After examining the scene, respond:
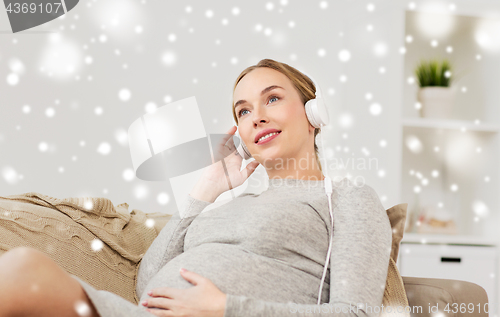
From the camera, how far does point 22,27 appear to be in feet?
5.49

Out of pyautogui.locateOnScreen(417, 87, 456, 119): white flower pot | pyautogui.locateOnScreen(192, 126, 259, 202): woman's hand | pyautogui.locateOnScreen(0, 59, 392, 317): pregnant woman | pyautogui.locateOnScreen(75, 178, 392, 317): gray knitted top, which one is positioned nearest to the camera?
pyautogui.locateOnScreen(0, 59, 392, 317): pregnant woman

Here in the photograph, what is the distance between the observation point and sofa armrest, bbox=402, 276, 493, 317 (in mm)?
893

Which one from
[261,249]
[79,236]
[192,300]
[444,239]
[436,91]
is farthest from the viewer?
[436,91]

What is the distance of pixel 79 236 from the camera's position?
1076 mm

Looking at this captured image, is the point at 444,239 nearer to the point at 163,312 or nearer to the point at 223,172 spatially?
the point at 223,172

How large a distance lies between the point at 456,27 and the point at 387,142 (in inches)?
29.7

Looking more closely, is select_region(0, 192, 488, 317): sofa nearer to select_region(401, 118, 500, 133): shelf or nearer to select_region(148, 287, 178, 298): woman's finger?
select_region(148, 287, 178, 298): woman's finger

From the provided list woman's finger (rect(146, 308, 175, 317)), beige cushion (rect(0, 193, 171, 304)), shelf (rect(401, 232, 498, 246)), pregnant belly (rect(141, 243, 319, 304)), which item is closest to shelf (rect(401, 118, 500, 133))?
shelf (rect(401, 232, 498, 246))

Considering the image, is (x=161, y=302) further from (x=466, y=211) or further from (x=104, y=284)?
(x=466, y=211)

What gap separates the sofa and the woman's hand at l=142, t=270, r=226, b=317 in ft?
1.10

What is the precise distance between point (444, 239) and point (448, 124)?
1.65 ft

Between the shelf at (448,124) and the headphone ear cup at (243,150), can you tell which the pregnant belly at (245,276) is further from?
the shelf at (448,124)

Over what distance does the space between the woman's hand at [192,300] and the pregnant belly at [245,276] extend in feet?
0.13

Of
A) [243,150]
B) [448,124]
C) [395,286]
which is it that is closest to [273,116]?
[243,150]
